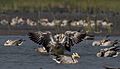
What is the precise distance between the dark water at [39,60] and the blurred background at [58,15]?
14383 mm

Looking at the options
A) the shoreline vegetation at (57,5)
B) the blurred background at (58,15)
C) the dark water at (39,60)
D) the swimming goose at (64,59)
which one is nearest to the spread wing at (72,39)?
the dark water at (39,60)

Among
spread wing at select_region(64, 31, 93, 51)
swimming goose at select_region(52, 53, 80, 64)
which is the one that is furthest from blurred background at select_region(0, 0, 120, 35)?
swimming goose at select_region(52, 53, 80, 64)

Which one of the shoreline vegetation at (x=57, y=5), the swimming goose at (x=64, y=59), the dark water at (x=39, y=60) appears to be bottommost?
the shoreline vegetation at (x=57, y=5)

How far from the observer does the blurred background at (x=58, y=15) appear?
171ft

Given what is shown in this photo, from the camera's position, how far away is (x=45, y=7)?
216 feet

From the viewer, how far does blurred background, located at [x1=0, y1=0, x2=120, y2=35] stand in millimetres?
52219

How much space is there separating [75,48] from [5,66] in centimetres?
948

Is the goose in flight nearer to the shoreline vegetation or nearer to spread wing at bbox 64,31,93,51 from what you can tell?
spread wing at bbox 64,31,93,51

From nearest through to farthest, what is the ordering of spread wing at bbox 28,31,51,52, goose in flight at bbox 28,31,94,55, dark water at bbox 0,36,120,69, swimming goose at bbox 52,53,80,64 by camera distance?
dark water at bbox 0,36,120,69, swimming goose at bbox 52,53,80,64, goose in flight at bbox 28,31,94,55, spread wing at bbox 28,31,51,52

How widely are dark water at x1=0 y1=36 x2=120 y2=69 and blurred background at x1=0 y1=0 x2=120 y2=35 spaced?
14383 millimetres

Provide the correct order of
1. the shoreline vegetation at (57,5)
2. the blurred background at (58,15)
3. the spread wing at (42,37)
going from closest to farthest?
the spread wing at (42,37) → the blurred background at (58,15) → the shoreline vegetation at (57,5)

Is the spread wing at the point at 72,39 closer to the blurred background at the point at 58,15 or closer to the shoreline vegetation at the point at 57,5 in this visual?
the blurred background at the point at 58,15

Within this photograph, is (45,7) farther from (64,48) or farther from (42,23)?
(64,48)

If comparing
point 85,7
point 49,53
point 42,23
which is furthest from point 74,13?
point 49,53
